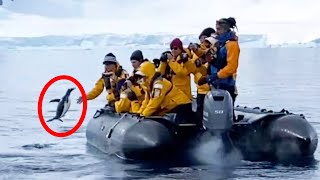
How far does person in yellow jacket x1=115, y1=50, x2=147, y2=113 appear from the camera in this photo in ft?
50.5

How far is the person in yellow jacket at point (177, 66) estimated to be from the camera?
47.7 ft

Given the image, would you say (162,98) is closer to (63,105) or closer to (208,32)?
(208,32)

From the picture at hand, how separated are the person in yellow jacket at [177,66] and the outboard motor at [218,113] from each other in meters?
0.99

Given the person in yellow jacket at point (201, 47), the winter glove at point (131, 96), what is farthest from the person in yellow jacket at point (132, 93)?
the person in yellow jacket at point (201, 47)

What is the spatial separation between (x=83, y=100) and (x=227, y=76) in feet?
12.5

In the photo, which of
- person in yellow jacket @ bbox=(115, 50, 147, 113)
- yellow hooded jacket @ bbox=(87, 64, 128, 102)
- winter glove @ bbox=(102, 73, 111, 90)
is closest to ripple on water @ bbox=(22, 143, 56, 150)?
yellow hooded jacket @ bbox=(87, 64, 128, 102)

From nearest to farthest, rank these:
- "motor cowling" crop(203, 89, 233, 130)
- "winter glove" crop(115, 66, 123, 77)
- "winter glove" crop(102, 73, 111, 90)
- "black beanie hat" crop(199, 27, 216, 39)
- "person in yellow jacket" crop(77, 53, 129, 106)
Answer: "motor cowling" crop(203, 89, 233, 130)
"black beanie hat" crop(199, 27, 216, 39)
"person in yellow jacket" crop(77, 53, 129, 106)
"winter glove" crop(115, 66, 123, 77)
"winter glove" crop(102, 73, 111, 90)

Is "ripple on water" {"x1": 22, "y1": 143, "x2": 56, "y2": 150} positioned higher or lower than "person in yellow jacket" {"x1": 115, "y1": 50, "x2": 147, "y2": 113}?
lower

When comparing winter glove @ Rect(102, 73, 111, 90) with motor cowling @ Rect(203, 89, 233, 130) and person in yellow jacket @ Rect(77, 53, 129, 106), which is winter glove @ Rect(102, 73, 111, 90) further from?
motor cowling @ Rect(203, 89, 233, 130)

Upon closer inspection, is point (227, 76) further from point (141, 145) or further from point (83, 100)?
point (83, 100)

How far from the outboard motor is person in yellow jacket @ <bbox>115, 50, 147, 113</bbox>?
1.94 meters

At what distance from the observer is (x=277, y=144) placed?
1447 cm

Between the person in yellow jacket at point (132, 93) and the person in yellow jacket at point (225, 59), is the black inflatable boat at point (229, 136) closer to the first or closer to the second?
the person in yellow jacket at point (225, 59)

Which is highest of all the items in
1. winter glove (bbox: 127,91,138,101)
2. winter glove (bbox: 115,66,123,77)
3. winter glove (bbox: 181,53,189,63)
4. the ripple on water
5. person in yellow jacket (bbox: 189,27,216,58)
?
person in yellow jacket (bbox: 189,27,216,58)
